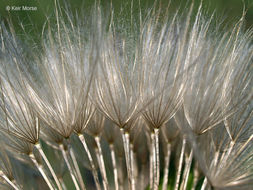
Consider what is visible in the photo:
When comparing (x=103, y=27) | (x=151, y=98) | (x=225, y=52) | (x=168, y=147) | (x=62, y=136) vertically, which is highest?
(x=103, y=27)

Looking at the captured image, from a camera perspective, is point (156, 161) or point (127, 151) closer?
point (127, 151)

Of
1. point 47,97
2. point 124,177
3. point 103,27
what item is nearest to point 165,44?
point 103,27

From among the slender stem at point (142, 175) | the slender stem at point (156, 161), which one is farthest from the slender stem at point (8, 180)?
the slender stem at point (142, 175)

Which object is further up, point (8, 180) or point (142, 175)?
point (8, 180)

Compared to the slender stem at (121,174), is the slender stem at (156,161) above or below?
above

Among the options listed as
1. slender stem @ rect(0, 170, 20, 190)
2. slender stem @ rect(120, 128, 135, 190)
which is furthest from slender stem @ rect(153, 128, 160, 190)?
slender stem @ rect(0, 170, 20, 190)

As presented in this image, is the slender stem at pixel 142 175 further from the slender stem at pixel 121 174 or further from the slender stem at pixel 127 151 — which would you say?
the slender stem at pixel 127 151

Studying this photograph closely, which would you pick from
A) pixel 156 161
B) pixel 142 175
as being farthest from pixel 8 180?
pixel 142 175

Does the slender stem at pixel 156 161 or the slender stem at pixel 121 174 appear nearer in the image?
the slender stem at pixel 156 161

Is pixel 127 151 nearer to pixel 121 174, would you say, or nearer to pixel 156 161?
pixel 156 161

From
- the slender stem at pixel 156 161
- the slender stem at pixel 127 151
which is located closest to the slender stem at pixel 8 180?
the slender stem at pixel 127 151

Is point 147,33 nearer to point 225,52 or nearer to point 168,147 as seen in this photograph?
point 225,52
